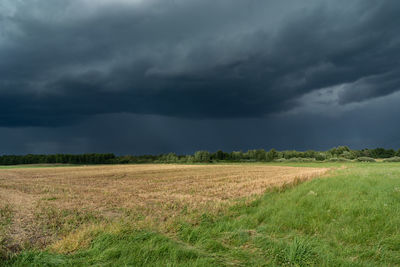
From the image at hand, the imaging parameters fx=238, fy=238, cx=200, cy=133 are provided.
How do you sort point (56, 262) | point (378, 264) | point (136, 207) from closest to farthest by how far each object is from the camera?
point (56, 262) < point (378, 264) < point (136, 207)

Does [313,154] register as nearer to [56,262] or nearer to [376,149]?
[376,149]

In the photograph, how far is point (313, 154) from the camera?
107 m

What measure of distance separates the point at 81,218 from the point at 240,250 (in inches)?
241

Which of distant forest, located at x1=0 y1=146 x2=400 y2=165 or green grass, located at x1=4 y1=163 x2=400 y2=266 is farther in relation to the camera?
distant forest, located at x1=0 y1=146 x2=400 y2=165

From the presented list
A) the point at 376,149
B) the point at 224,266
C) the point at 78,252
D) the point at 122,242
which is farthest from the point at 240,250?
the point at 376,149

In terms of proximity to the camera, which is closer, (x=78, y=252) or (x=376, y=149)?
(x=78, y=252)

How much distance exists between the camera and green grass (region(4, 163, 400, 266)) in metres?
4.95

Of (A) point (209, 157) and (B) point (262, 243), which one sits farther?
(A) point (209, 157)

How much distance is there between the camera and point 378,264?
17.0 feet

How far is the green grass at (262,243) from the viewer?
16.2ft

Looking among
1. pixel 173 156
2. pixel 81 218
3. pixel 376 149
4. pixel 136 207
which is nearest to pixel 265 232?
pixel 136 207

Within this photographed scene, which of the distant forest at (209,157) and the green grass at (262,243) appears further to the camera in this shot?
the distant forest at (209,157)

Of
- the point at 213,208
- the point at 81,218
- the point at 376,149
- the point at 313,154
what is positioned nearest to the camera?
the point at 81,218

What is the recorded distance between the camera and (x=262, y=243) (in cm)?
589
